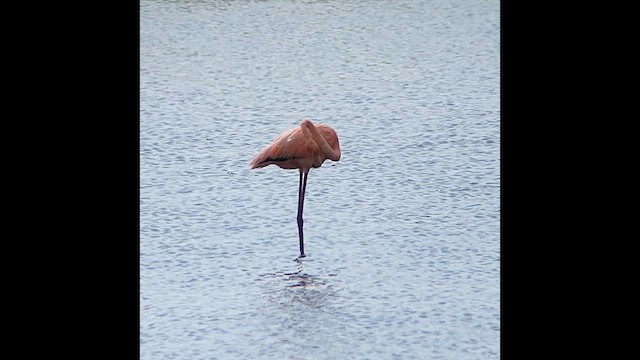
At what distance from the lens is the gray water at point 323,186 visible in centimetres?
404

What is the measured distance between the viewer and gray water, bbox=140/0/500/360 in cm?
404

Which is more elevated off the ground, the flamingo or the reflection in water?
the flamingo

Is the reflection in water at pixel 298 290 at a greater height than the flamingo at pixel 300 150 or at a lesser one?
lesser

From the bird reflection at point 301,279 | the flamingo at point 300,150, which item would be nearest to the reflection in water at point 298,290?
the bird reflection at point 301,279

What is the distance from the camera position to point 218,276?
4.53m

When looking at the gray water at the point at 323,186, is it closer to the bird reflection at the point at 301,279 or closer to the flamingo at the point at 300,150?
the bird reflection at the point at 301,279

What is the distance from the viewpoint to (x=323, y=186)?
18.6ft

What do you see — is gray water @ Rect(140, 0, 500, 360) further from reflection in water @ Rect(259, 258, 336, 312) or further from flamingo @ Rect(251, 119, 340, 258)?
flamingo @ Rect(251, 119, 340, 258)

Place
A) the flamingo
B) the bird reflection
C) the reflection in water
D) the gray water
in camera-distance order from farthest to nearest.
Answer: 1. the flamingo
2. the bird reflection
3. the reflection in water
4. the gray water

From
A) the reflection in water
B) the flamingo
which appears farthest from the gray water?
the flamingo

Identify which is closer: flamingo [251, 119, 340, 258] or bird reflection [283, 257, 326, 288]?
bird reflection [283, 257, 326, 288]
